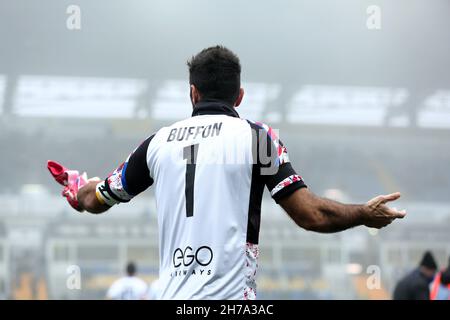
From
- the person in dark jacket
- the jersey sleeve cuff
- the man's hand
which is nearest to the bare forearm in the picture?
the jersey sleeve cuff

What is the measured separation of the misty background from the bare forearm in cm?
726

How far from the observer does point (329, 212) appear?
1.80 meters

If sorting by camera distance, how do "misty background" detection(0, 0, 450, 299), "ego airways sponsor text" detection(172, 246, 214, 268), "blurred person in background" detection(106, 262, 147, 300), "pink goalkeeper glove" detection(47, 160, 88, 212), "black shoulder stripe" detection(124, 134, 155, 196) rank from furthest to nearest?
"misty background" detection(0, 0, 450, 299) < "blurred person in background" detection(106, 262, 147, 300) < "pink goalkeeper glove" detection(47, 160, 88, 212) < "black shoulder stripe" detection(124, 134, 155, 196) < "ego airways sponsor text" detection(172, 246, 214, 268)

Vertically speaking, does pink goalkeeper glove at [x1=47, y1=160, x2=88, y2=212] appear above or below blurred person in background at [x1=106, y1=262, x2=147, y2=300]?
above

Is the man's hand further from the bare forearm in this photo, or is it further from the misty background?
the misty background

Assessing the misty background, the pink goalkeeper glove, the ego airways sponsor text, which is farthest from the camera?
the misty background

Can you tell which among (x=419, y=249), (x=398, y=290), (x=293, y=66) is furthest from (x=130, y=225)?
(x=398, y=290)

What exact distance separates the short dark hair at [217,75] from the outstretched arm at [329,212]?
31cm

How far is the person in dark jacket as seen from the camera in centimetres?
539

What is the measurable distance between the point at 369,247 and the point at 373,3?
10.3 ft

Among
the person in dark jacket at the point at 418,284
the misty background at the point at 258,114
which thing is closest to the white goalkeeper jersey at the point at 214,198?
the person in dark jacket at the point at 418,284

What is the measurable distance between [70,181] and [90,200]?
180 millimetres

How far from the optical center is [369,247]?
10.0 m

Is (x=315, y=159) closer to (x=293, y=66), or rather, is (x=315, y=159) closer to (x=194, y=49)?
(x=293, y=66)
